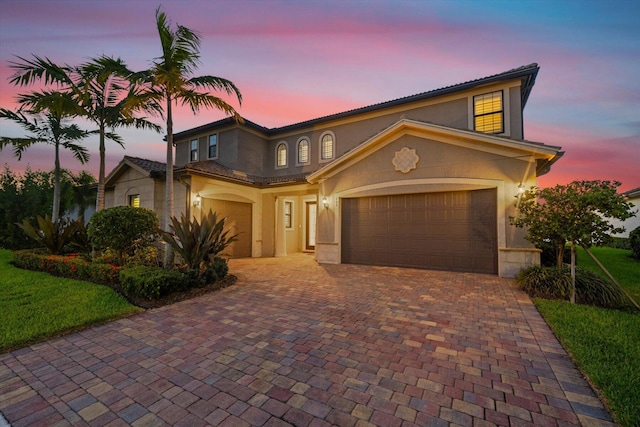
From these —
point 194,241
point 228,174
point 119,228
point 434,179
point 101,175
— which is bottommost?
point 194,241

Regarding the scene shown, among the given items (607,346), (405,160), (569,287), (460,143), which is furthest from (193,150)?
(607,346)

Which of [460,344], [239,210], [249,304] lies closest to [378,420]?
[460,344]

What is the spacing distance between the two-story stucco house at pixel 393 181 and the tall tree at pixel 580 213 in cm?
168

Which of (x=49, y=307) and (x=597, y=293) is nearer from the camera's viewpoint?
(x=49, y=307)

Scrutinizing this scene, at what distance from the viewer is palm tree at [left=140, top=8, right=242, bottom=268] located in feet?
24.5

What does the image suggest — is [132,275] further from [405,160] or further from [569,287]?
[569,287]

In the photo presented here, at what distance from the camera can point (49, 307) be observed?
195 inches

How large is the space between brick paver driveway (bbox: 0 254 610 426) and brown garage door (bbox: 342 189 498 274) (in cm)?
345

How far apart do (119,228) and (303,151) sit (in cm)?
971

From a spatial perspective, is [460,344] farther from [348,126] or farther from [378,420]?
[348,126]

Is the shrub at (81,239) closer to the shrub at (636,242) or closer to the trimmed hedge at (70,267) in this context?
the trimmed hedge at (70,267)

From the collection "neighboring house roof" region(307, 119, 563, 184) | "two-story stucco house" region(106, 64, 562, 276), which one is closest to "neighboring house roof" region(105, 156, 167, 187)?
"two-story stucco house" region(106, 64, 562, 276)

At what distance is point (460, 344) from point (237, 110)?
8.75 m

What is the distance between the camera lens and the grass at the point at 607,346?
240 cm
